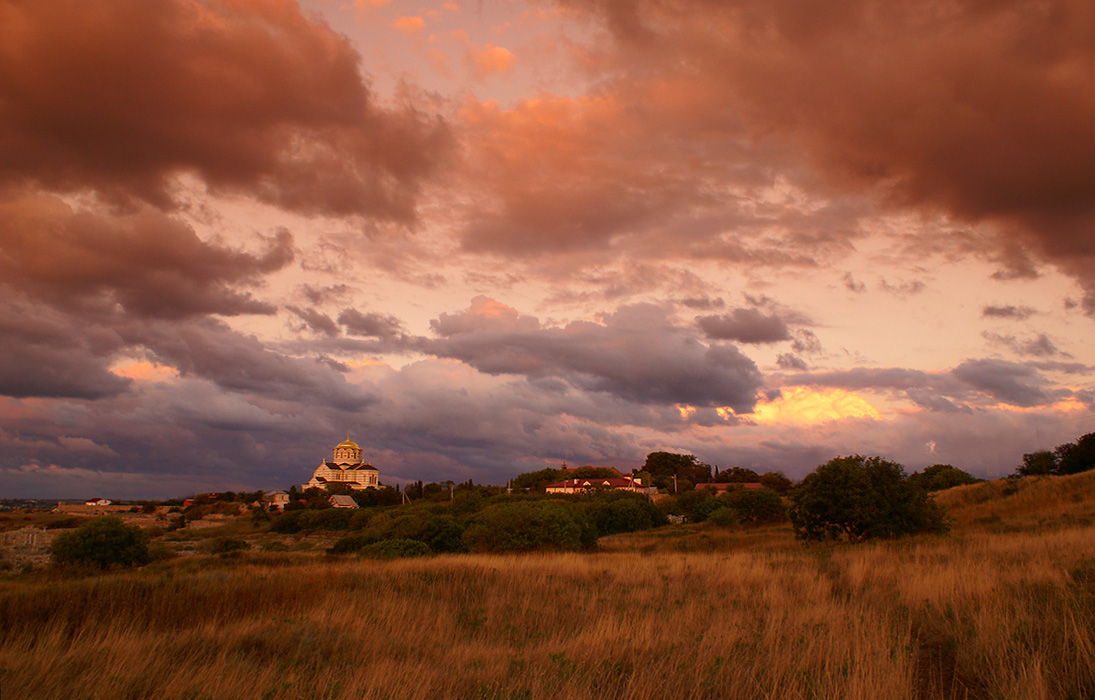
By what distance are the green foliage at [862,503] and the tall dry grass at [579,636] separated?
967 cm

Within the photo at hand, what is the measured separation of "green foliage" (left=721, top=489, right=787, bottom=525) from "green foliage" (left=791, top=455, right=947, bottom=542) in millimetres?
29686

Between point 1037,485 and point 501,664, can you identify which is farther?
point 1037,485

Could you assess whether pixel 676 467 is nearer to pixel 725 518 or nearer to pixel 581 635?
pixel 725 518

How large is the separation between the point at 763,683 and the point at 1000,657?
2230 mm

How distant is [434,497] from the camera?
11594 centimetres

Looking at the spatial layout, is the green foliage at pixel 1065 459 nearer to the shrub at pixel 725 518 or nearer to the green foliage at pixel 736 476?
the shrub at pixel 725 518

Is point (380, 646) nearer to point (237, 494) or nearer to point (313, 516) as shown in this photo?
point (313, 516)

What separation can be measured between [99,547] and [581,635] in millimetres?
35489

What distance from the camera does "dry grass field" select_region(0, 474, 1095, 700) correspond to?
17.6 feet

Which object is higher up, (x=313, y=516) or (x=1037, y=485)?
(x=1037, y=485)

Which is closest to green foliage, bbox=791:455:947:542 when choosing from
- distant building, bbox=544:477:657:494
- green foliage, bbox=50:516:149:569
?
green foliage, bbox=50:516:149:569

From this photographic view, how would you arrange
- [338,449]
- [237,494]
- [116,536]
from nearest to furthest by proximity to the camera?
[116,536] → [237,494] → [338,449]

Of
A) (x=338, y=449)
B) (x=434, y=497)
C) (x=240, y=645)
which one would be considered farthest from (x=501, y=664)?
(x=338, y=449)

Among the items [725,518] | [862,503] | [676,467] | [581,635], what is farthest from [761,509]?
[676,467]
